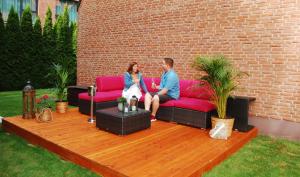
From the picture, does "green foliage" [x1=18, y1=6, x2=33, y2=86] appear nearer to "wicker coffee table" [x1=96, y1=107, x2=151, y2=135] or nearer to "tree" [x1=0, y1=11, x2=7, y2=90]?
"tree" [x1=0, y1=11, x2=7, y2=90]

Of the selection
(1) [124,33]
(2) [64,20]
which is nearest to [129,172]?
(1) [124,33]

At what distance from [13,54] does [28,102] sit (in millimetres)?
6946

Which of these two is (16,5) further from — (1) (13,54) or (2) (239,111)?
(2) (239,111)

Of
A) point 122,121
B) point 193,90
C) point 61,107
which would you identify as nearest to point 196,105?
point 193,90

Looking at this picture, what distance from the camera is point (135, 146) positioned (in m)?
4.16

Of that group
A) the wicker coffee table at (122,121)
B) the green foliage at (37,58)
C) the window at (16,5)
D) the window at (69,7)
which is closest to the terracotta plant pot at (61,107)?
the wicker coffee table at (122,121)

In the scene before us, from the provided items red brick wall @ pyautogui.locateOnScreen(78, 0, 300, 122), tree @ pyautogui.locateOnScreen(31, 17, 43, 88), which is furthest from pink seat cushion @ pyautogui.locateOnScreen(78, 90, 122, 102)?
tree @ pyautogui.locateOnScreen(31, 17, 43, 88)

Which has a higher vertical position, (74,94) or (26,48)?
(26,48)

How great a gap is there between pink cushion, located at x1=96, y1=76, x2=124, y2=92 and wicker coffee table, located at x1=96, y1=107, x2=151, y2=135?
1.98m

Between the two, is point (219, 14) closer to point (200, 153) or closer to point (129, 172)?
point (200, 153)

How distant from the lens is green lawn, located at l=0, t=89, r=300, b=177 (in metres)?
3.46

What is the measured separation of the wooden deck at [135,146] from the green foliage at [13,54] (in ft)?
22.3

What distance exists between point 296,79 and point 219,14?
2.21 metres

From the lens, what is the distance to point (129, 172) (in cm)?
312
